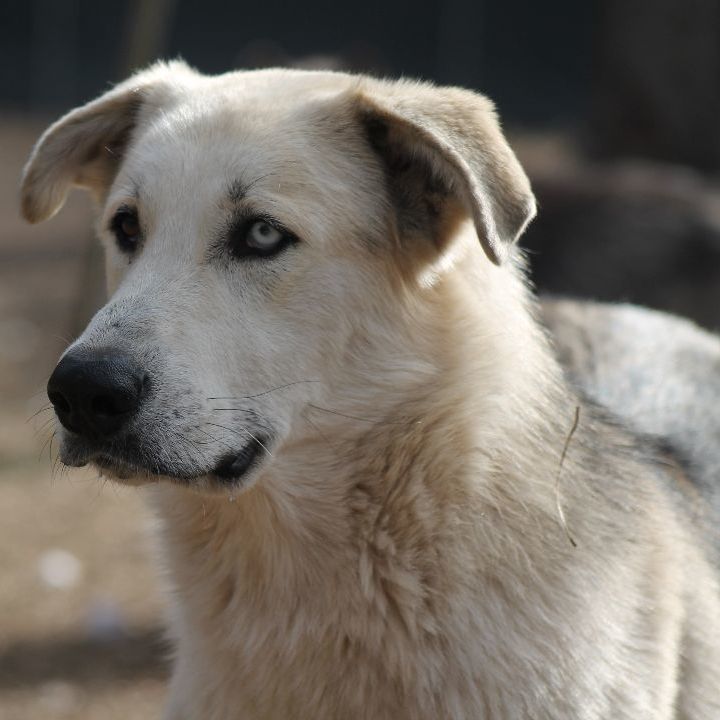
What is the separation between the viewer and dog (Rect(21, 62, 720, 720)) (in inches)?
102

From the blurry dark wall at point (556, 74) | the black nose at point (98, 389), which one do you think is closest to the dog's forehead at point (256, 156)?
the black nose at point (98, 389)

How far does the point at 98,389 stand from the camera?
242 cm

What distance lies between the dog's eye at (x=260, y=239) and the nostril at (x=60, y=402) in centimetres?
53

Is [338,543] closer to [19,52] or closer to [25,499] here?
[25,499]

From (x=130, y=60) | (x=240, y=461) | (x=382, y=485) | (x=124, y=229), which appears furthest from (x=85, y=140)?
(x=130, y=60)

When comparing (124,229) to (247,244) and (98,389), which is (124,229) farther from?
(98,389)

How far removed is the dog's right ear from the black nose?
970mm

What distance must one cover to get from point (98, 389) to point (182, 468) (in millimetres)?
258

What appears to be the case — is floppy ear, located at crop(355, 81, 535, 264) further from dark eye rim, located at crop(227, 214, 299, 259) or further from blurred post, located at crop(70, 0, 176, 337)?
blurred post, located at crop(70, 0, 176, 337)

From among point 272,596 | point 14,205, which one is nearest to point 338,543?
point 272,596

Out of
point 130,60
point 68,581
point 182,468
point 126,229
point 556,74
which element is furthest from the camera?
point 556,74

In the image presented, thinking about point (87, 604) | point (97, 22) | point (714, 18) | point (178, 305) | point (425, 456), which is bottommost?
point (97, 22)

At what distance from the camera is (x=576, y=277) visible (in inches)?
281

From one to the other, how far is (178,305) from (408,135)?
26.4 inches
